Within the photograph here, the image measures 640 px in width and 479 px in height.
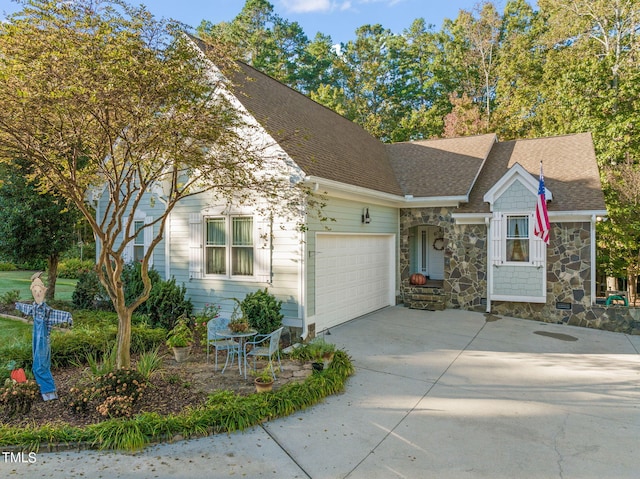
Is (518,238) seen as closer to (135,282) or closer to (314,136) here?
(314,136)

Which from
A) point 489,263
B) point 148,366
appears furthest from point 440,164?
point 148,366

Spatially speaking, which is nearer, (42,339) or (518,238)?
(42,339)

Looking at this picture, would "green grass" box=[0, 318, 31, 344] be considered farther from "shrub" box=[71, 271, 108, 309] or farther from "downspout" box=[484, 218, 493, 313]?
"downspout" box=[484, 218, 493, 313]

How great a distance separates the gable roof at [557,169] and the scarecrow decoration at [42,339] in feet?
33.8

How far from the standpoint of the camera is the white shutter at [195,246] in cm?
951

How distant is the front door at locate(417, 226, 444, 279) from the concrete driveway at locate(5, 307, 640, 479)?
6772 millimetres

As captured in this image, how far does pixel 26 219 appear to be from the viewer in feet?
35.8

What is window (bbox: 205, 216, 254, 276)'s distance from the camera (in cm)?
895

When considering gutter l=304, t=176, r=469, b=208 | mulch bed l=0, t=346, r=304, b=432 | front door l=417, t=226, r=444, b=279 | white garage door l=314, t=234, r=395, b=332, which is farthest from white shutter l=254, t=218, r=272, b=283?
front door l=417, t=226, r=444, b=279

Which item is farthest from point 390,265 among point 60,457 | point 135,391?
point 60,457

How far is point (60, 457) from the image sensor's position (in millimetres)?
4047

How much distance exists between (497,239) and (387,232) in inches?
119

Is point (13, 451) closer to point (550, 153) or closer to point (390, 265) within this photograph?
point (390, 265)

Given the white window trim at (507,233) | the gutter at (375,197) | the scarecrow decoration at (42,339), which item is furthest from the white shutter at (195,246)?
the white window trim at (507,233)
